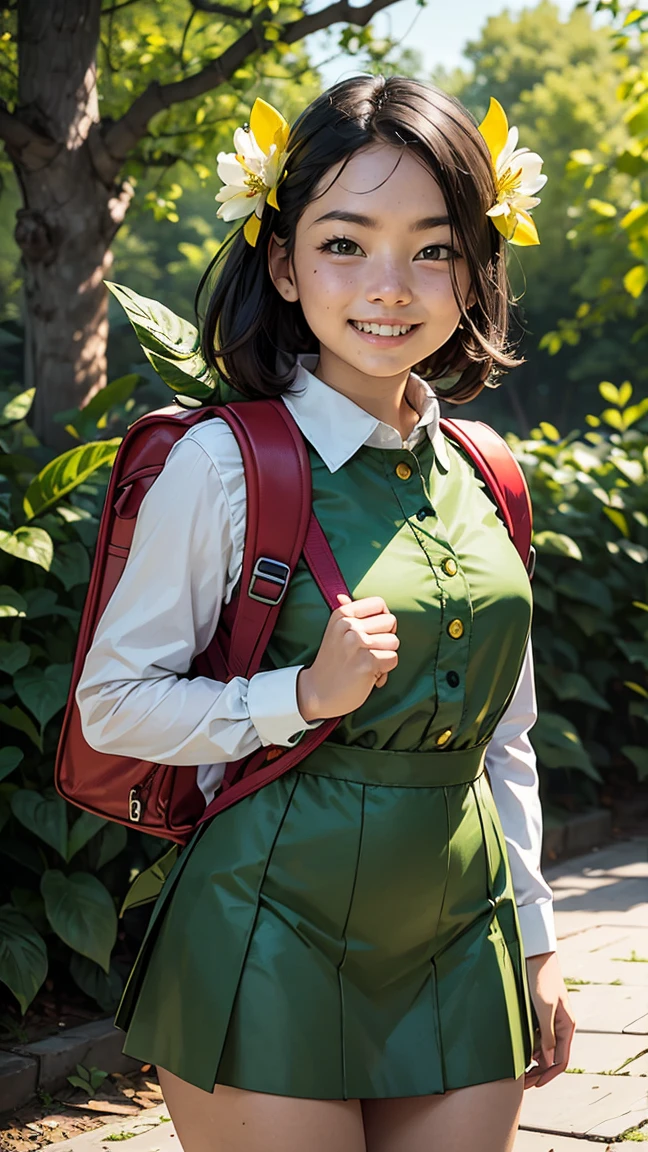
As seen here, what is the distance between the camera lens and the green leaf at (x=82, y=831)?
133 inches

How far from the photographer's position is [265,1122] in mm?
1606

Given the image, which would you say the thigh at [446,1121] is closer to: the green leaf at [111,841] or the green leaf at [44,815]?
the green leaf at [44,815]

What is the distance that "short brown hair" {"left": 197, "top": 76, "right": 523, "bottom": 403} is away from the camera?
1.79 metres

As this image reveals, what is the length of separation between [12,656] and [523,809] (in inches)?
69.4

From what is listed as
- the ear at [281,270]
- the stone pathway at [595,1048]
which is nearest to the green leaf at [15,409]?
the stone pathway at [595,1048]

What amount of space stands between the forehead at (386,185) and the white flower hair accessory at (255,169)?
132 millimetres

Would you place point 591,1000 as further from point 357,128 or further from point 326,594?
point 357,128

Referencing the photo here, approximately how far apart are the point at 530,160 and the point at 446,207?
220 mm

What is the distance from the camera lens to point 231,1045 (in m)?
1.64

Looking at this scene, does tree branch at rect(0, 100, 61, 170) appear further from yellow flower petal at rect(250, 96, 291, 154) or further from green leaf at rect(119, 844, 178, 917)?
green leaf at rect(119, 844, 178, 917)

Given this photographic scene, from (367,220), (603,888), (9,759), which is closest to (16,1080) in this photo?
(9,759)

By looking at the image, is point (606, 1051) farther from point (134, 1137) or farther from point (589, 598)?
point (589, 598)

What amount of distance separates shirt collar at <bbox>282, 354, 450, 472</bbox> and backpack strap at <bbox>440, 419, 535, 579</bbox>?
0.06 metres

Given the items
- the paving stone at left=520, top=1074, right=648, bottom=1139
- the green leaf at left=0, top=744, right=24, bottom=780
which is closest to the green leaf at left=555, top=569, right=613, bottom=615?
the paving stone at left=520, top=1074, right=648, bottom=1139
